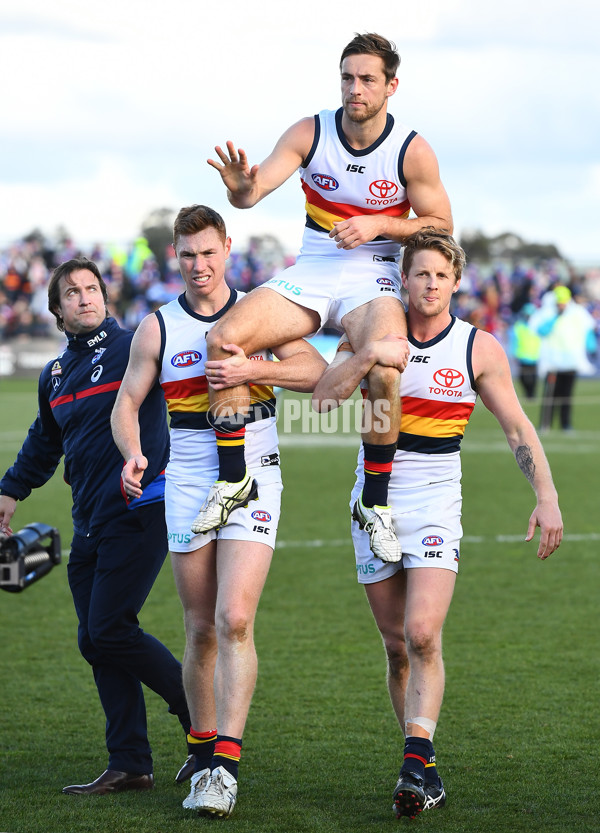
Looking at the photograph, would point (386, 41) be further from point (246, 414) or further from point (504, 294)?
point (504, 294)

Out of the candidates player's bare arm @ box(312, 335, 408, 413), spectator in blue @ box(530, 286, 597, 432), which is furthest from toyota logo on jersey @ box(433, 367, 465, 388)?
spectator in blue @ box(530, 286, 597, 432)

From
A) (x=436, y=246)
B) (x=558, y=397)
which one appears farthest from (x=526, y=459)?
(x=558, y=397)

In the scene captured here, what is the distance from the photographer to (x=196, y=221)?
15.5 ft

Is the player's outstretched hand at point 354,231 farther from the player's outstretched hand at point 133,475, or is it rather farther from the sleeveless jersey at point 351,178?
the player's outstretched hand at point 133,475

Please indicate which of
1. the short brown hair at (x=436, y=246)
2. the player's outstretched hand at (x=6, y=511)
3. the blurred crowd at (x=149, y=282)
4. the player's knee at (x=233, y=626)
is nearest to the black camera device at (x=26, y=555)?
the player's outstretched hand at (x=6, y=511)

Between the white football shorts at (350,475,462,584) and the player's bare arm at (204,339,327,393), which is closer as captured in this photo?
the player's bare arm at (204,339,327,393)

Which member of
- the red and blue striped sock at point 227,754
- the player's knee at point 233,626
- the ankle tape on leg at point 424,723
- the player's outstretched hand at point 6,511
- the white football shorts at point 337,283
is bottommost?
the red and blue striped sock at point 227,754

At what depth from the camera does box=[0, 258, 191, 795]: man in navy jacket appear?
500cm

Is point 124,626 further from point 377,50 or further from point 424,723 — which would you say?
point 377,50

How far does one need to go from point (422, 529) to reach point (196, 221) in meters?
1.57

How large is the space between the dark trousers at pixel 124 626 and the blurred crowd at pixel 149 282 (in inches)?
992

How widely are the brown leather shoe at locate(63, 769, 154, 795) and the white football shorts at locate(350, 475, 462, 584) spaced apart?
54.4 inches

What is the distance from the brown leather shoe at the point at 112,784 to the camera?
492 cm

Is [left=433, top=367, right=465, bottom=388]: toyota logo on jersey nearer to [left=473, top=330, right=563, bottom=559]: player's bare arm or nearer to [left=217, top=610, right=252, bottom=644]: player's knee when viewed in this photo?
[left=473, top=330, right=563, bottom=559]: player's bare arm
